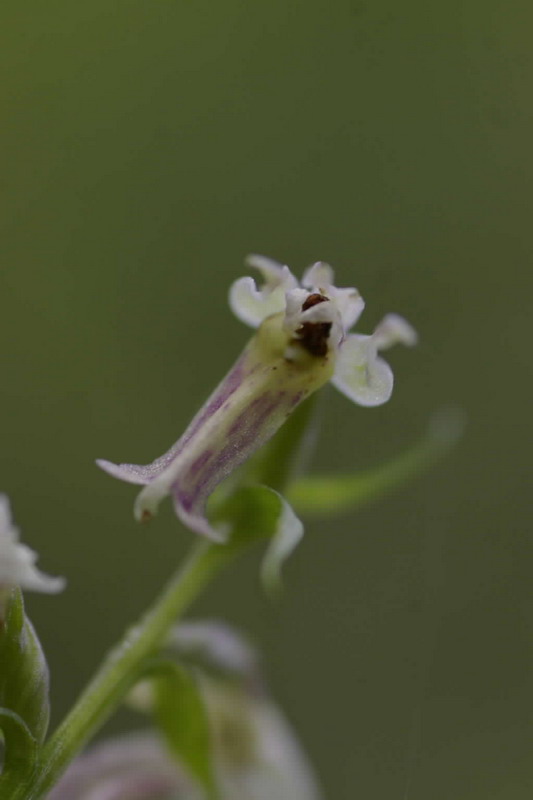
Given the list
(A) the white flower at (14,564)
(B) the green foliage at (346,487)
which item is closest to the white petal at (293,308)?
(B) the green foliage at (346,487)

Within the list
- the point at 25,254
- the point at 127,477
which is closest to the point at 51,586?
the point at 127,477

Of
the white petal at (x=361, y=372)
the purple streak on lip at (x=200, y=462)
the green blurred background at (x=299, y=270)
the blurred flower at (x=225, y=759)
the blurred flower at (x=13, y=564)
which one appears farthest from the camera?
the green blurred background at (x=299, y=270)

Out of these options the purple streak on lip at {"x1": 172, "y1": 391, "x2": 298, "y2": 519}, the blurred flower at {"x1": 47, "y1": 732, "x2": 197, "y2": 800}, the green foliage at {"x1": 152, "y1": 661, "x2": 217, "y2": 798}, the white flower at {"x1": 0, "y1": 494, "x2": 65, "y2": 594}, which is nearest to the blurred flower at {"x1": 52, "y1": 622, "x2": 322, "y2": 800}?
the blurred flower at {"x1": 47, "y1": 732, "x2": 197, "y2": 800}

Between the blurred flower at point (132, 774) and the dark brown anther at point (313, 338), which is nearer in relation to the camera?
the dark brown anther at point (313, 338)

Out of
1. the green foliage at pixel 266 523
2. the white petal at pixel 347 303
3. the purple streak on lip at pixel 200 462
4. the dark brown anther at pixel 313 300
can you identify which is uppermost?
the white petal at pixel 347 303

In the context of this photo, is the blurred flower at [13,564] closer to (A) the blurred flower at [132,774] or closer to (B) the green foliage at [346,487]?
(B) the green foliage at [346,487]

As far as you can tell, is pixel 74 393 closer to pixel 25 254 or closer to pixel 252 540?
pixel 25 254

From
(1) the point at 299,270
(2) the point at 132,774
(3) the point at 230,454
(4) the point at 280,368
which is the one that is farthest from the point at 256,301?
(1) the point at 299,270
